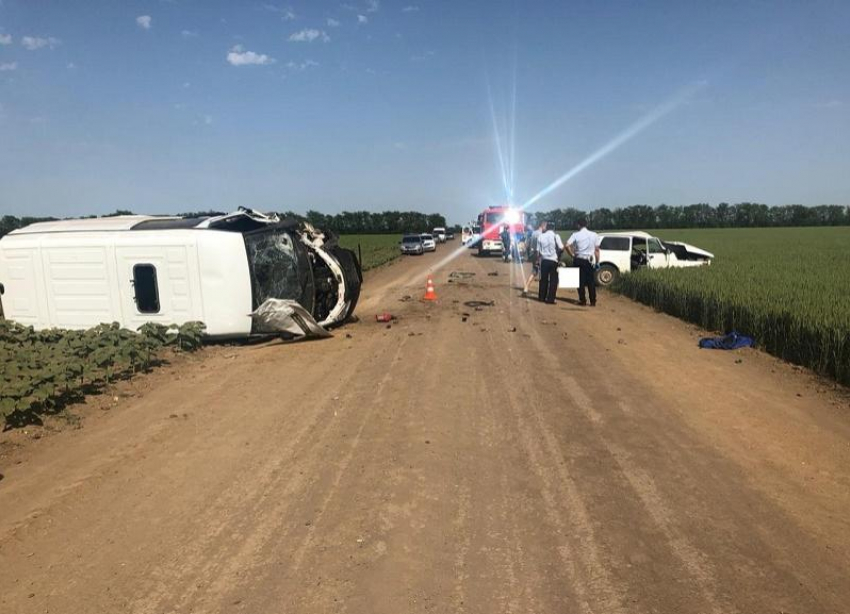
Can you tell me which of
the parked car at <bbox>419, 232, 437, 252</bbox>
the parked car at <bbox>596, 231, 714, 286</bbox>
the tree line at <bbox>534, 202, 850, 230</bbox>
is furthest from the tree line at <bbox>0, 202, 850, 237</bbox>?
the parked car at <bbox>596, 231, 714, 286</bbox>

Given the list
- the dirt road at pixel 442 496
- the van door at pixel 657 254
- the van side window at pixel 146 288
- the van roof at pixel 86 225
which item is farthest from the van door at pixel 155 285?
the van door at pixel 657 254

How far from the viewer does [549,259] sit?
13844 millimetres

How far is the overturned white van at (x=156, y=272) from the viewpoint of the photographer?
9.20m

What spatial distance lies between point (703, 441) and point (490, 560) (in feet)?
9.41

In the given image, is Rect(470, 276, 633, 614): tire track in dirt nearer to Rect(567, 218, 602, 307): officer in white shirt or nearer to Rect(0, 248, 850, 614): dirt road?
Rect(0, 248, 850, 614): dirt road

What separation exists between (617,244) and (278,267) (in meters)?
13.3

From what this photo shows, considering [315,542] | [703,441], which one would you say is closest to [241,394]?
[315,542]

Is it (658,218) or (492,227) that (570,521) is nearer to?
(492,227)

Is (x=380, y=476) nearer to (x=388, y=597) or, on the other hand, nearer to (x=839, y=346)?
(x=388, y=597)

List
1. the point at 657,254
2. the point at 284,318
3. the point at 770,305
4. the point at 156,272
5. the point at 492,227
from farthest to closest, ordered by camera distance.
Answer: the point at 492,227
the point at 657,254
the point at 770,305
the point at 284,318
the point at 156,272

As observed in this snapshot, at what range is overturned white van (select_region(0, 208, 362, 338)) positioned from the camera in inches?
362

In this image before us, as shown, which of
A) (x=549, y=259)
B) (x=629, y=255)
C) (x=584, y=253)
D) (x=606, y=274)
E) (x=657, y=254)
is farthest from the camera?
(x=657, y=254)

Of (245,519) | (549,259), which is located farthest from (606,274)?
(245,519)

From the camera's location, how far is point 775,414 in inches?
238
